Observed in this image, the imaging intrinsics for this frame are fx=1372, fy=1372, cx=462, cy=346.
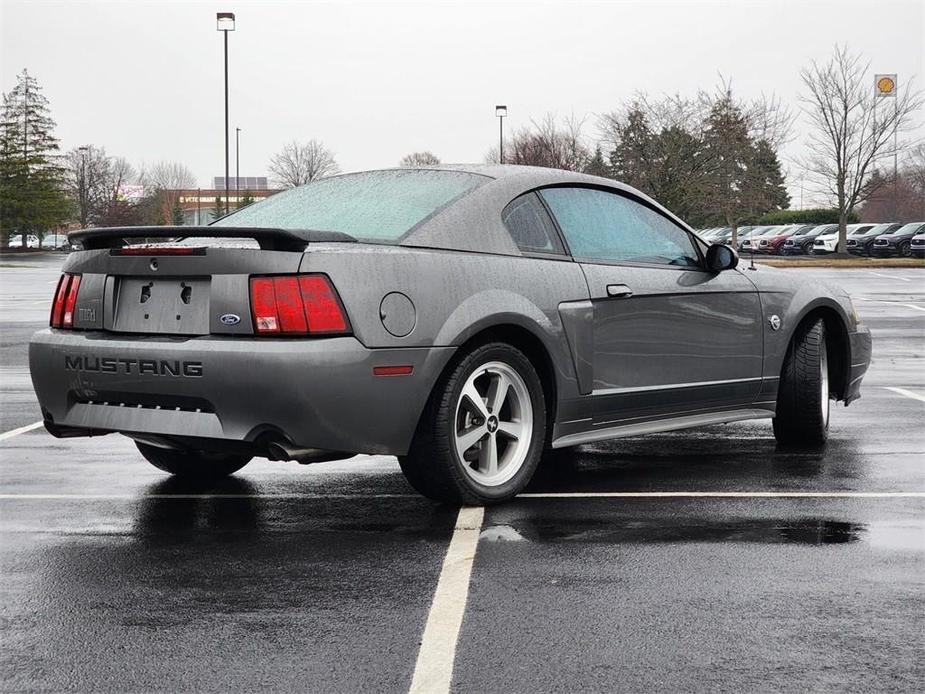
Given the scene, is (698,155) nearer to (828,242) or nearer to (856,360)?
(828,242)

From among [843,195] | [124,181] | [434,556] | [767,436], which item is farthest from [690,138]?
[124,181]

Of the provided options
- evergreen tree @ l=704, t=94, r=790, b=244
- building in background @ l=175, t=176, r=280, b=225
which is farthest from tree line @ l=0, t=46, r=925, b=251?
building in background @ l=175, t=176, r=280, b=225

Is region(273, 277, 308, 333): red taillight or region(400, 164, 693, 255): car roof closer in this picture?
region(273, 277, 308, 333): red taillight

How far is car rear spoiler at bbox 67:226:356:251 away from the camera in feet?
17.8

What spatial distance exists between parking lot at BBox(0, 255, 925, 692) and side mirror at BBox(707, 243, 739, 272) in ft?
3.49

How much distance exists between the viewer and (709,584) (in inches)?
185

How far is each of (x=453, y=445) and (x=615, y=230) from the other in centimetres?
170

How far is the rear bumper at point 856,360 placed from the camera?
27.0 ft

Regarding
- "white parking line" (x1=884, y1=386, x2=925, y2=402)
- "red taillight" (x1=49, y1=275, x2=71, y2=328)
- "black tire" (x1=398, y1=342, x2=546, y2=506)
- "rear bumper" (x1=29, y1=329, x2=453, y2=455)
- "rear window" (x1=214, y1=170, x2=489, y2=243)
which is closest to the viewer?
"rear bumper" (x1=29, y1=329, x2=453, y2=455)

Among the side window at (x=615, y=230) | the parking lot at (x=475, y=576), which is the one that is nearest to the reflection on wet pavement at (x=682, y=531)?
the parking lot at (x=475, y=576)

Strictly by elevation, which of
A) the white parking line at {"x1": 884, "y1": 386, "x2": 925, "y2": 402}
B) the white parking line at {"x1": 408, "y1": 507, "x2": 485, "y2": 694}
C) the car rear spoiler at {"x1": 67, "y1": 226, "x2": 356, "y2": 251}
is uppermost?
the car rear spoiler at {"x1": 67, "y1": 226, "x2": 356, "y2": 251}

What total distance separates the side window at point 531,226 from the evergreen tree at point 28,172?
79.6 metres

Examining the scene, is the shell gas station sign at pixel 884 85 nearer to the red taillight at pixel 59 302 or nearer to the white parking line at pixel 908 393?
the white parking line at pixel 908 393

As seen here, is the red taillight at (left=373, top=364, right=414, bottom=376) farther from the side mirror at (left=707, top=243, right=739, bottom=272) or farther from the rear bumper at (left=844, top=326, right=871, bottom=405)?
the rear bumper at (left=844, top=326, right=871, bottom=405)
